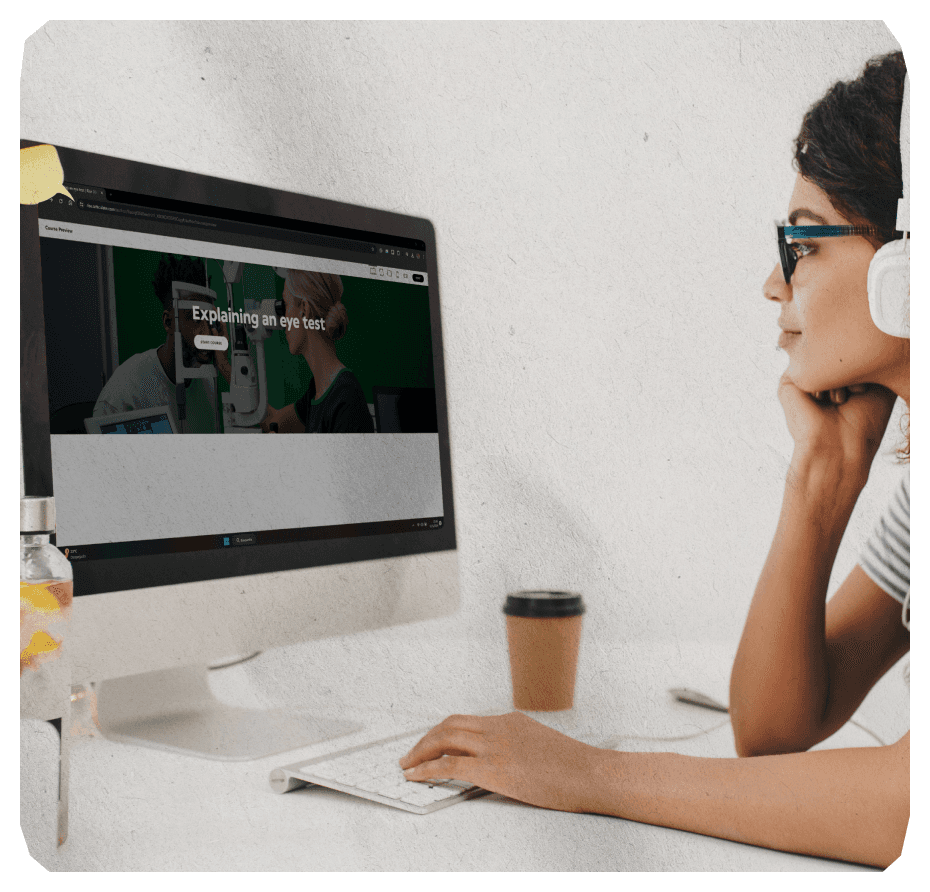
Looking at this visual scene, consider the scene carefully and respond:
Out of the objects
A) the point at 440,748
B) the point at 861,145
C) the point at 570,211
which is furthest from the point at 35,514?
the point at 861,145

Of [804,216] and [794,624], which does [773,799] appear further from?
[804,216]

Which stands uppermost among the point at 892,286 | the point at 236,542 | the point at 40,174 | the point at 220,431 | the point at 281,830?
the point at 40,174

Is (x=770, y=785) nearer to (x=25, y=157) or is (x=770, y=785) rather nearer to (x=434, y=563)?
(x=434, y=563)

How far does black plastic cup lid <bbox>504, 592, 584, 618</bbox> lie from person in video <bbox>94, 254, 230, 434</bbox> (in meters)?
0.38

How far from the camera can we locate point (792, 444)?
83 cm

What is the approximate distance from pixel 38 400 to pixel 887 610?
0.79m

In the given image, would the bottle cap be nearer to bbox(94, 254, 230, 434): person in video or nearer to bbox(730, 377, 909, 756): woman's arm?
bbox(94, 254, 230, 434): person in video

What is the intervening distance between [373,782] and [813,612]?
0.46 metres

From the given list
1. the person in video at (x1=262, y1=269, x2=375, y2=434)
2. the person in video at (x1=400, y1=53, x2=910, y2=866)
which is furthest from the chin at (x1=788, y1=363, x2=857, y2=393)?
the person in video at (x1=262, y1=269, x2=375, y2=434)

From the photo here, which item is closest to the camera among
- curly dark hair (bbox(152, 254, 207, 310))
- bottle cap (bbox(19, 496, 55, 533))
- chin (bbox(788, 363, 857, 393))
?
bottle cap (bbox(19, 496, 55, 533))

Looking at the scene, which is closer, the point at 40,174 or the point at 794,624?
the point at 40,174

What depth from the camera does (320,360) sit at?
800mm

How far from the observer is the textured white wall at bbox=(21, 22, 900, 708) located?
2.74 ft
